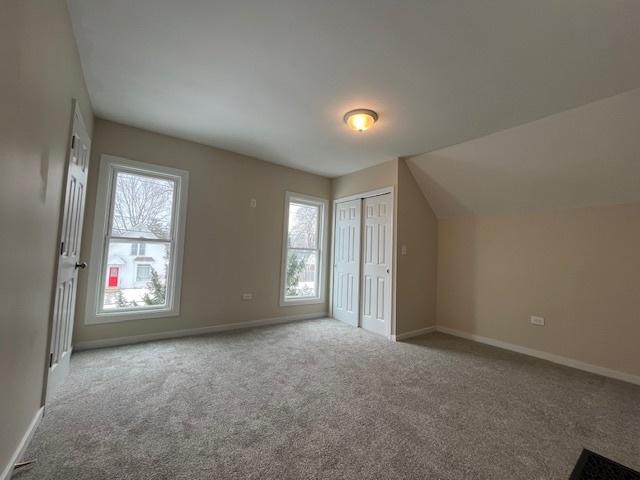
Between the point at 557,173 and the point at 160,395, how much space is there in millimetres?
4390

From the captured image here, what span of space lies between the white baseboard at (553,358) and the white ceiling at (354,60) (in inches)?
104

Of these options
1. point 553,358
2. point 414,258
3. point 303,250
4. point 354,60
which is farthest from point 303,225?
point 553,358

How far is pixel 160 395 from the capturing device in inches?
86.0

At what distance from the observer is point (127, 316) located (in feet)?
10.7

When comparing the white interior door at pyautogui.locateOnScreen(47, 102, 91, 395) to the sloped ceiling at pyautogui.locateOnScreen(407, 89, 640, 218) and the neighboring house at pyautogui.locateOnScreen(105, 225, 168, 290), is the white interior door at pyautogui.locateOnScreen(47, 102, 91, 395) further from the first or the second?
the sloped ceiling at pyautogui.locateOnScreen(407, 89, 640, 218)

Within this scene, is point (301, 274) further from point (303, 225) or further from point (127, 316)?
point (127, 316)

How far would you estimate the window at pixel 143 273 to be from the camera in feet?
11.2

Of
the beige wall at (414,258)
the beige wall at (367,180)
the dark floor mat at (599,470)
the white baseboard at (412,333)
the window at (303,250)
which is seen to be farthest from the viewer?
the window at (303,250)

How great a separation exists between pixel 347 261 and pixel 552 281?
2.67m

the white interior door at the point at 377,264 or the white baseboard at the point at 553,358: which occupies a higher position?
the white interior door at the point at 377,264

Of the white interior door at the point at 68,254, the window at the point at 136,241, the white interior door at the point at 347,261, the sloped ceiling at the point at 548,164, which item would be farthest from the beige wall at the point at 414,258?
the white interior door at the point at 68,254

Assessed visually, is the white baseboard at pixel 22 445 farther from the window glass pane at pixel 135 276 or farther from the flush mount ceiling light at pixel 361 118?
the flush mount ceiling light at pixel 361 118

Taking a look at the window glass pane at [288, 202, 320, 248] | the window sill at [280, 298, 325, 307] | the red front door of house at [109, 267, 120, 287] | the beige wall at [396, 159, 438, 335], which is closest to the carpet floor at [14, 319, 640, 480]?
the red front door of house at [109, 267, 120, 287]

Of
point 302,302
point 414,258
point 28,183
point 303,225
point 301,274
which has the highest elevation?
point 303,225
